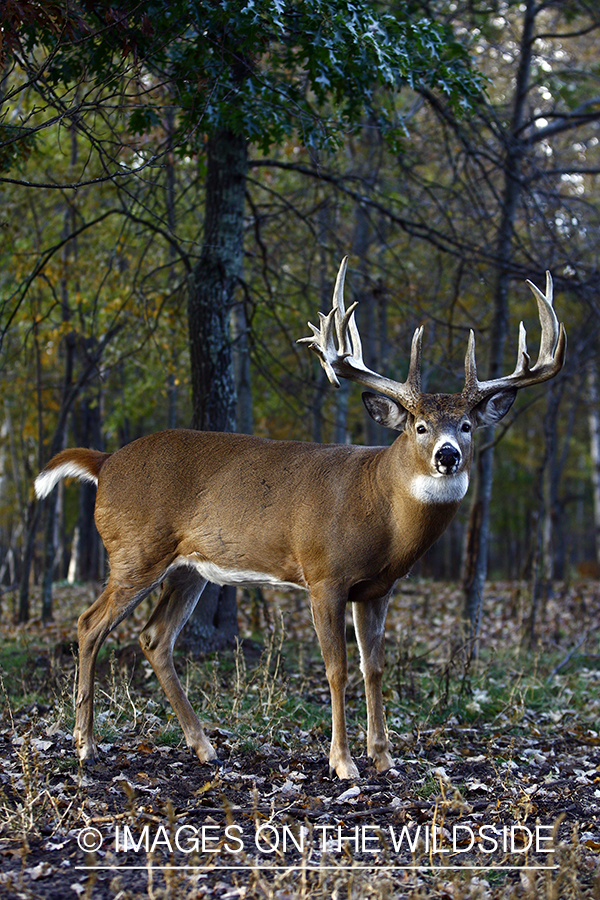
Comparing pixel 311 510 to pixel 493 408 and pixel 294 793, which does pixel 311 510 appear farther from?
pixel 294 793

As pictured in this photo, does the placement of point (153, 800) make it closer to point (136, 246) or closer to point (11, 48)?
point (11, 48)

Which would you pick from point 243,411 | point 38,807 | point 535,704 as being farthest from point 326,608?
point 243,411

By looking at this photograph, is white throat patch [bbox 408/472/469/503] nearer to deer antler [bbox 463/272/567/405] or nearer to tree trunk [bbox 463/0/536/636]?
deer antler [bbox 463/272/567/405]

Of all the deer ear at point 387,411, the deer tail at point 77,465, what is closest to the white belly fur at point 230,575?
the deer tail at point 77,465

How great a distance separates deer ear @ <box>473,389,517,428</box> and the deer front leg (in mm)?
1325

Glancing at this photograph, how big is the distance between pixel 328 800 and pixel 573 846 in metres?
1.31

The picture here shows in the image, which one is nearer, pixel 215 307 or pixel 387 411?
pixel 387 411

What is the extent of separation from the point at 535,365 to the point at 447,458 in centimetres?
94

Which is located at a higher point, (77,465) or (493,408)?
(493,408)

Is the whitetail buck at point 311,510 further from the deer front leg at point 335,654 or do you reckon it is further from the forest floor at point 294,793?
the forest floor at point 294,793

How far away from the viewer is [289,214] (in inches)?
437

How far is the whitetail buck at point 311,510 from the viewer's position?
15.8ft

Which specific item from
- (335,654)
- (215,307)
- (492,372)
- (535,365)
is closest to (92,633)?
(335,654)
